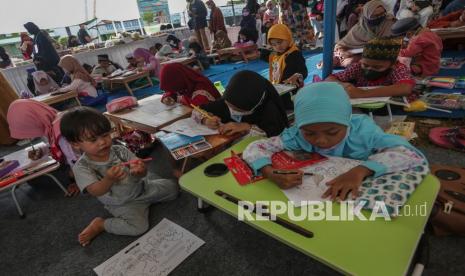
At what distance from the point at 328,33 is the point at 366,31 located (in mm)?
1686

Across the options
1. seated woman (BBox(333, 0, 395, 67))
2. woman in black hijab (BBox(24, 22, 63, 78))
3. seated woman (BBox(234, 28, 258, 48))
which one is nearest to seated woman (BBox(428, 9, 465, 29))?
seated woman (BBox(333, 0, 395, 67))

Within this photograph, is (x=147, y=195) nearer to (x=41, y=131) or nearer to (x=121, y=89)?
(x=41, y=131)

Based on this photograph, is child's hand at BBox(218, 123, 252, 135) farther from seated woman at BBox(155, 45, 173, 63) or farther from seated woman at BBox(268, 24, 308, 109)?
seated woman at BBox(155, 45, 173, 63)

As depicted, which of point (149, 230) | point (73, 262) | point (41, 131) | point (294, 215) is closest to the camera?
point (294, 215)

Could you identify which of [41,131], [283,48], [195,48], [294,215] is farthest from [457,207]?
[195,48]

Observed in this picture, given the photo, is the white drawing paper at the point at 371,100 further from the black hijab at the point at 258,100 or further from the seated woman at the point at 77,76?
the seated woman at the point at 77,76

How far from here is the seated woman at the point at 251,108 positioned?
65.1 inches

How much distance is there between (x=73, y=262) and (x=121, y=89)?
16.5ft

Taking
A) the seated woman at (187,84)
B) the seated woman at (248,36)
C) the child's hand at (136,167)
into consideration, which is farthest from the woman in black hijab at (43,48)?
the child's hand at (136,167)

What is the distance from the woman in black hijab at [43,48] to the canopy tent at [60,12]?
81 cm

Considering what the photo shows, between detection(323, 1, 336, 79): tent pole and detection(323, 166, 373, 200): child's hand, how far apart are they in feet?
6.06

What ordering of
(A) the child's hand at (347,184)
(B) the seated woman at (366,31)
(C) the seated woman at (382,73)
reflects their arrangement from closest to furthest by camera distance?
(A) the child's hand at (347,184), (C) the seated woman at (382,73), (B) the seated woman at (366,31)

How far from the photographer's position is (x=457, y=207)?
3.94ft

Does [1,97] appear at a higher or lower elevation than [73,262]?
higher
